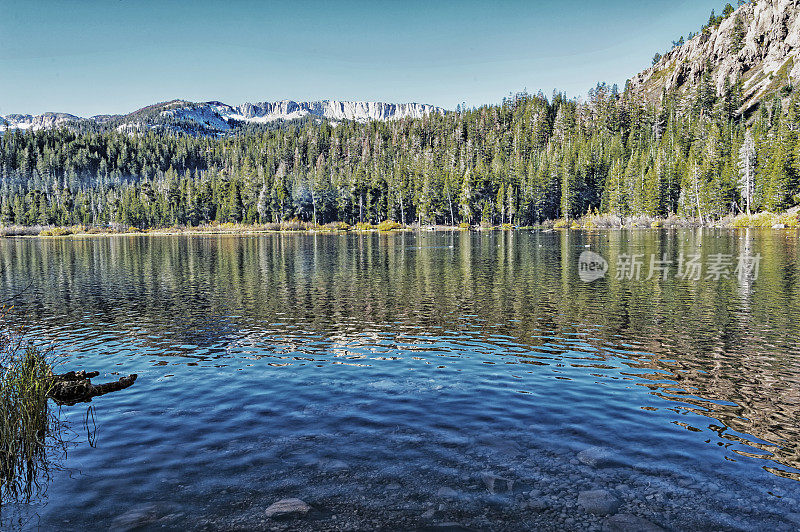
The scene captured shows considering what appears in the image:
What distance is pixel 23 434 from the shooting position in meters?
10.1

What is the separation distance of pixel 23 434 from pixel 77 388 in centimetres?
555

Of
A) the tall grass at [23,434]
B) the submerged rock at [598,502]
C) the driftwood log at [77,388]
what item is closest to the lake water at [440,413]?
the submerged rock at [598,502]

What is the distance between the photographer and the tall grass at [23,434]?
9.34 m

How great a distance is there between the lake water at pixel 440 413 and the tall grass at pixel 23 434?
0.48 meters

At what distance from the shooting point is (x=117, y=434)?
12234mm

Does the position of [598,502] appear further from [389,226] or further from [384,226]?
[389,226]

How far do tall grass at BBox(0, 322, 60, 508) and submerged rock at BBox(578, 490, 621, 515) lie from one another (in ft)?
33.2

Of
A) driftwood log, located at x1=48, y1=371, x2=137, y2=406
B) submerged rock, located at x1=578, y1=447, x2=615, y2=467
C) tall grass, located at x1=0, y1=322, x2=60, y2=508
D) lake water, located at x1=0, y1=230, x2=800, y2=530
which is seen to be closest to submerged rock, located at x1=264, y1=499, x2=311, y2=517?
lake water, located at x1=0, y1=230, x2=800, y2=530

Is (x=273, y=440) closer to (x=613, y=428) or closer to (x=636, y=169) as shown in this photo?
(x=613, y=428)

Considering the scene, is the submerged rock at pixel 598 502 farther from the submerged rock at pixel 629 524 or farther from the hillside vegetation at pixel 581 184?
the hillside vegetation at pixel 581 184

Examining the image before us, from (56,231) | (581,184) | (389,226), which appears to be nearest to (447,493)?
(389,226)

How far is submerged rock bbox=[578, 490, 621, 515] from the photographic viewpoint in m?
8.44

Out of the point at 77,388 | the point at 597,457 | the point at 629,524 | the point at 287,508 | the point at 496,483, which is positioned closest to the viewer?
the point at 629,524

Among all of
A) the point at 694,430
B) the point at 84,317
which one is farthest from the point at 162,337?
the point at 694,430
